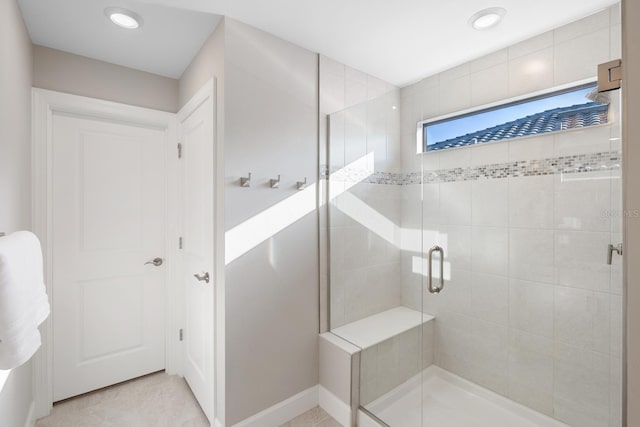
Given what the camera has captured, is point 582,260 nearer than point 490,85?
Yes

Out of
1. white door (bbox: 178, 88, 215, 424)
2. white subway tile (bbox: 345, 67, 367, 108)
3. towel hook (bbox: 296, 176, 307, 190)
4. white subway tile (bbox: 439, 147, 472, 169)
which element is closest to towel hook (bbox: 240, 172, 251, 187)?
white door (bbox: 178, 88, 215, 424)

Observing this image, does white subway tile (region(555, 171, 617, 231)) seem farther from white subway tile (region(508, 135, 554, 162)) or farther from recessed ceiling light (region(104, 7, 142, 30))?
recessed ceiling light (region(104, 7, 142, 30))

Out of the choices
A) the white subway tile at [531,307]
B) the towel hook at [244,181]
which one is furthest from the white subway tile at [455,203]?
the towel hook at [244,181]

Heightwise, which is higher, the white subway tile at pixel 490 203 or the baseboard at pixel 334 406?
the white subway tile at pixel 490 203

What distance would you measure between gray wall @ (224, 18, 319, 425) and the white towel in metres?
0.85

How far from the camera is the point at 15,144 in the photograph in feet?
4.88

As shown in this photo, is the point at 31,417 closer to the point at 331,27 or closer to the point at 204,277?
the point at 204,277

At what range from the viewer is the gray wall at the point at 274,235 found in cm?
173

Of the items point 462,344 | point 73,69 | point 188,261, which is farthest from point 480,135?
point 73,69

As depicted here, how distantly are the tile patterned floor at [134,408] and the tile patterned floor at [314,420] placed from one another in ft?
1.84

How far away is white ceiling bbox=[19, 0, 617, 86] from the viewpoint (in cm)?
161

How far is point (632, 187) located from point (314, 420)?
2013 millimetres

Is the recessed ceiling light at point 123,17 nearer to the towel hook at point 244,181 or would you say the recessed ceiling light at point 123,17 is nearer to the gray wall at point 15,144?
the gray wall at point 15,144

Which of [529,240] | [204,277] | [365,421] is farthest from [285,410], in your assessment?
[529,240]
